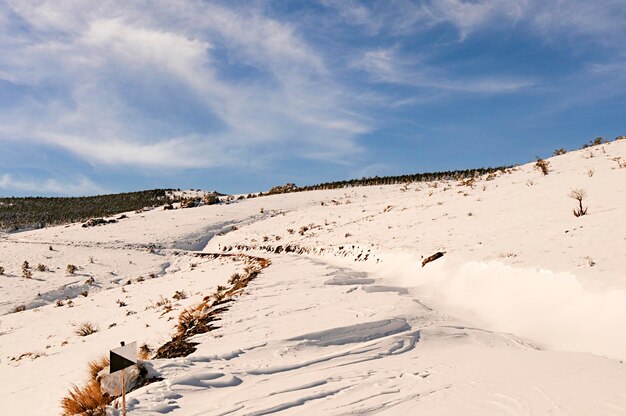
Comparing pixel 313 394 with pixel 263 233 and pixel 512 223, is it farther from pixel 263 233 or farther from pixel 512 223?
pixel 263 233

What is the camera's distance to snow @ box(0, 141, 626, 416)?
4.66 metres

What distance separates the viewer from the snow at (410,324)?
466 cm

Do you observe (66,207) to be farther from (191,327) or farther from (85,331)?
(191,327)

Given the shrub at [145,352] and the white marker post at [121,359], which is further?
the shrub at [145,352]

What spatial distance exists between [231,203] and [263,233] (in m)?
20.6

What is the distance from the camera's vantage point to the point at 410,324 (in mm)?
7637

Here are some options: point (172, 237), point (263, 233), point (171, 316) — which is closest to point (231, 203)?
point (172, 237)

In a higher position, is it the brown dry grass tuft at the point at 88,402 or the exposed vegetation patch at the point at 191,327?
the exposed vegetation patch at the point at 191,327

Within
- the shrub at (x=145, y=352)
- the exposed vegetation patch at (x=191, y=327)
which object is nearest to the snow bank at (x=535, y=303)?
the exposed vegetation patch at (x=191, y=327)

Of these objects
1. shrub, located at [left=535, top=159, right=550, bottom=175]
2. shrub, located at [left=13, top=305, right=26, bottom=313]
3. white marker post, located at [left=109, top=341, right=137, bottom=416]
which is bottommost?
shrub, located at [left=13, top=305, right=26, bottom=313]

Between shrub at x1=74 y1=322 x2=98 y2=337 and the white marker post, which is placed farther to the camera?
shrub at x1=74 y1=322 x2=98 y2=337

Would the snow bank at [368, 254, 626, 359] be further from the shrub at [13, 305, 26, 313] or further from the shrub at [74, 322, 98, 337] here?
the shrub at [13, 305, 26, 313]

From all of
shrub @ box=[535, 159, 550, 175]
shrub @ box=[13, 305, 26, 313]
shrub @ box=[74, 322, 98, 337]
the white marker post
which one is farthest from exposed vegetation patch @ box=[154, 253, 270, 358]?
shrub @ box=[535, 159, 550, 175]

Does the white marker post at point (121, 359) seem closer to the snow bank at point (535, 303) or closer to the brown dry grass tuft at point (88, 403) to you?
the brown dry grass tuft at point (88, 403)
